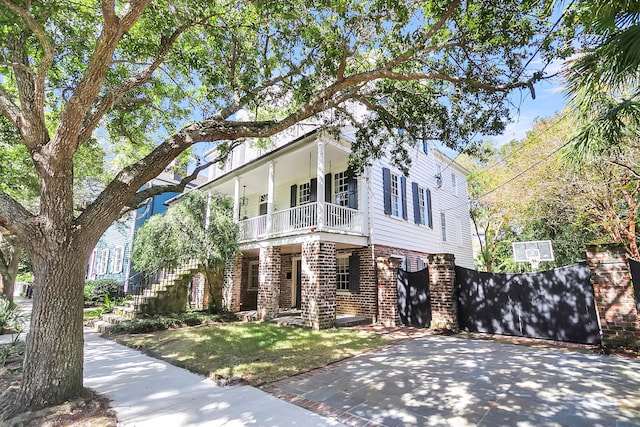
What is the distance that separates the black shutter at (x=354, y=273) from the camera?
35.4 ft

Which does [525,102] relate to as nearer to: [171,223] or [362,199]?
[362,199]

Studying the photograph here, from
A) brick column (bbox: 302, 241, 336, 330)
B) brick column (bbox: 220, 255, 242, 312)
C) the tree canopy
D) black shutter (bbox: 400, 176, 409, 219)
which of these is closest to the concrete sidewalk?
brick column (bbox: 302, 241, 336, 330)

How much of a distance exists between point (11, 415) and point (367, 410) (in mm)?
3887

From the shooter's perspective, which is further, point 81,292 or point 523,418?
point 81,292

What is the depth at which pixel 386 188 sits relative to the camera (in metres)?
11.9

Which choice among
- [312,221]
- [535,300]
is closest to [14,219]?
[312,221]

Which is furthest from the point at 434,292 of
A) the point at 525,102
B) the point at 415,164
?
the point at 415,164

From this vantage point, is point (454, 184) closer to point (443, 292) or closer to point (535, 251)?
point (535, 251)

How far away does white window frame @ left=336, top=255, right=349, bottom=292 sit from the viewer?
11.7 metres

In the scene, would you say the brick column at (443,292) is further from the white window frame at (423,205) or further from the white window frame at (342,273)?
the white window frame at (423,205)

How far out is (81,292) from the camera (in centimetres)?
400

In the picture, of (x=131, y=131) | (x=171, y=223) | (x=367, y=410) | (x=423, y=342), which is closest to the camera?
(x=367, y=410)

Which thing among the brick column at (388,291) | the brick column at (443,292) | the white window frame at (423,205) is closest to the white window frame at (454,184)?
the white window frame at (423,205)

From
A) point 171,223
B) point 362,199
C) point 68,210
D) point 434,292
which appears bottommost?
point 434,292
